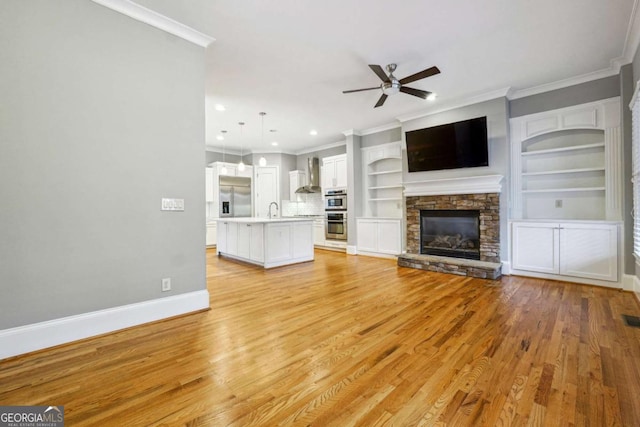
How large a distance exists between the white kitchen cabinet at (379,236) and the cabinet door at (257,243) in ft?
8.30

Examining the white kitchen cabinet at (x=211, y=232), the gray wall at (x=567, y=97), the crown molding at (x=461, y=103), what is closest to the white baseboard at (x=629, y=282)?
the gray wall at (x=567, y=97)

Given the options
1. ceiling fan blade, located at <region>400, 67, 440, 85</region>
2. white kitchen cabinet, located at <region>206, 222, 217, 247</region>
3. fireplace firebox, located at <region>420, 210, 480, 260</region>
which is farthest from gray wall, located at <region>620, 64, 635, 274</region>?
white kitchen cabinet, located at <region>206, 222, 217, 247</region>

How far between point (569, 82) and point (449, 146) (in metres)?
1.78

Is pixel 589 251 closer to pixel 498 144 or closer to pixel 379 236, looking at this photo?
pixel 498 144

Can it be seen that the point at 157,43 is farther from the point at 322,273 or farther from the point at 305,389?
the point at 322,273

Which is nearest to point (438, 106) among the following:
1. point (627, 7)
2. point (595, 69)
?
point (595, 69)

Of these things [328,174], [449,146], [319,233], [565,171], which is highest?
[449,146]

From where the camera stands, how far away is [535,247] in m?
4.26

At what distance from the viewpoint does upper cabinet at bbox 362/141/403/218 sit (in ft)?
21.6

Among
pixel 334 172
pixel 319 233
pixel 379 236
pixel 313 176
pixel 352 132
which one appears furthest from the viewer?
pixel 313 176

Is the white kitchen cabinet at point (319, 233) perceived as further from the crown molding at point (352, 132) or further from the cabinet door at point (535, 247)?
the cabinet door at point (535, 247)

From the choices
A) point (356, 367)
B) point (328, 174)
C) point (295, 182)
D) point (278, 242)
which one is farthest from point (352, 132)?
point (356, 367)

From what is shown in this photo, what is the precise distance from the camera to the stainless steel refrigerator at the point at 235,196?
27.1 ft

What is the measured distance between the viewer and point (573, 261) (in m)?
3.95
